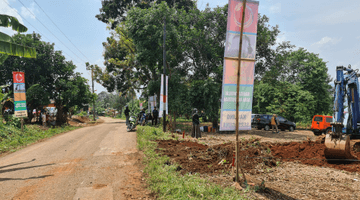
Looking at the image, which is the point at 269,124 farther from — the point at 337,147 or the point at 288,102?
the point at 337,147

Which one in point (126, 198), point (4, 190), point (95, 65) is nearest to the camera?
point (126, 198)

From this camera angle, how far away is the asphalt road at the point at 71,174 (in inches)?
209

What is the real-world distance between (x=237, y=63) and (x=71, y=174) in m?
5.74

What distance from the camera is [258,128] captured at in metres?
27.8

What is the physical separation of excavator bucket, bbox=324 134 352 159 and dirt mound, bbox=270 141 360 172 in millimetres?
285

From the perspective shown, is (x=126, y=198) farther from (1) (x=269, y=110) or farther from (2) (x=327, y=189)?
(1) (x=269, y=110)

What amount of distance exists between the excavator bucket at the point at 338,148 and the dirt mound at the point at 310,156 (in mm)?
285

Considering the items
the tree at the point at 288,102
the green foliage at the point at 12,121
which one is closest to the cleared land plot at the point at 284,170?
the green foliage at the point at 12,121

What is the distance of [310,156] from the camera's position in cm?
885

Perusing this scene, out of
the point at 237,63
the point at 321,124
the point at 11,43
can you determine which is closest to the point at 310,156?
the point at 237,63

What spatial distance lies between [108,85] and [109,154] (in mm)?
26251

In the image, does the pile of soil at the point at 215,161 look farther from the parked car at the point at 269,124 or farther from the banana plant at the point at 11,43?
the parked car at the point at 269,124

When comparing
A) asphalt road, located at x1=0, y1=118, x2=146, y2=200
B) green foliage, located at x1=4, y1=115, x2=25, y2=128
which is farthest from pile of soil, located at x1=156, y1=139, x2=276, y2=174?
green foliage, located at x1=4, y1=115, x2=25, y2=128

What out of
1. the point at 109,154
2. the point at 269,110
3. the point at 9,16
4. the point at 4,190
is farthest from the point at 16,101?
the point at 269,110
